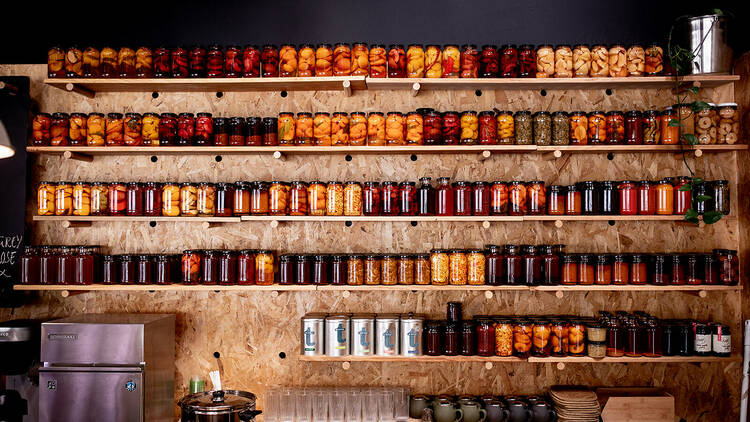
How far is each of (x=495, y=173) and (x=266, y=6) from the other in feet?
5.59

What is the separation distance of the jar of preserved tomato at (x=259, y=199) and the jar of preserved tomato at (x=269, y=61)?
594mm

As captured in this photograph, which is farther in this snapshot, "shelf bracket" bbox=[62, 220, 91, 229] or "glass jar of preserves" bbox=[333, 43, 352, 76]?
"shelf bracket" bbox=[62, 220, 91, 229]

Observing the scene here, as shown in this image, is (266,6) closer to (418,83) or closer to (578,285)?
(418,83)

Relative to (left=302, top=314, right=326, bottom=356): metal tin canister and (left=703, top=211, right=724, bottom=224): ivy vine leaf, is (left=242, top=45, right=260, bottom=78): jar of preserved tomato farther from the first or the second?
(left=703, top=211, right=724, bottom=224): ivy vine leaf

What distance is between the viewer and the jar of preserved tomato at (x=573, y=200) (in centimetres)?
279

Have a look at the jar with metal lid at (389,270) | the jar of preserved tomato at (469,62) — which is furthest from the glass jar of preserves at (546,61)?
the jar with metal lid at (389,270)

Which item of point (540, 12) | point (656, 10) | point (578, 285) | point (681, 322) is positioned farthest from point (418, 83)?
point (681, 322)

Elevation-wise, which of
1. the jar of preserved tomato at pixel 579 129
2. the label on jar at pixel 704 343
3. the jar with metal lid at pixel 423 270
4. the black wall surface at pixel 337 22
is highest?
the black wall surface at pixel 337 22

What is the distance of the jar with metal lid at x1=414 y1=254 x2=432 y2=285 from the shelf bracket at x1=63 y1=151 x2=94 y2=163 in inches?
77.7

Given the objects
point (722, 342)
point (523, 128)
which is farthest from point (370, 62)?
point (722, 342)

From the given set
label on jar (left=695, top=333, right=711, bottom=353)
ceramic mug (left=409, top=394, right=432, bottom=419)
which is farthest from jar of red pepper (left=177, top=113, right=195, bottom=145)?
label on jar (left=695, top=333, right=711, bottom=353)

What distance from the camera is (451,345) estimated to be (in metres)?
2.76

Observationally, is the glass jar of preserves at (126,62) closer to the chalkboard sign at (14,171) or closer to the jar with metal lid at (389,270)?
the chalkboard sign at (14,171)

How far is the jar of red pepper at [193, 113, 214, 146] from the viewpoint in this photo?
2832 millimetres
